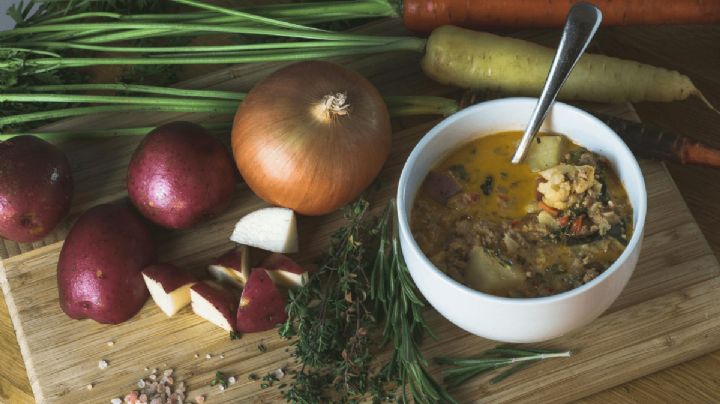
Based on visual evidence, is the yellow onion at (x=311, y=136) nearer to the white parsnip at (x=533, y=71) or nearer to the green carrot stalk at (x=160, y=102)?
the green carrot stalk at (x=160, y=102)

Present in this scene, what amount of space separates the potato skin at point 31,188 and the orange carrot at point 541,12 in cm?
105

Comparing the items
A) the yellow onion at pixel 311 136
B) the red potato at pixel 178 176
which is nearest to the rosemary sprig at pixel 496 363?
the yellow onion at pixel 311 136

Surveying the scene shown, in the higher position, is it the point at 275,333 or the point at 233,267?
the point at 233,267

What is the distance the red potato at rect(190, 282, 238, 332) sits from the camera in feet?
7.08

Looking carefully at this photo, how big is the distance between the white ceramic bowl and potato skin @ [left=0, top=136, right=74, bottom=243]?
93 cm

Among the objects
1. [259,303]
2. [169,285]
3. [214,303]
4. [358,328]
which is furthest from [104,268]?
[358,328]

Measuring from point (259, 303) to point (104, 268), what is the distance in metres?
0.39

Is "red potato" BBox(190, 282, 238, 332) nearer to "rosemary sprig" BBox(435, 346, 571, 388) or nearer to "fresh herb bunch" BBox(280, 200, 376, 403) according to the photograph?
"fresh herb bunch" BBox(280, 200, 376, 403)

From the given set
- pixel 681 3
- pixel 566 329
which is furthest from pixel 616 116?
pixel 566 329

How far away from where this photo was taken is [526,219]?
78.5 inches

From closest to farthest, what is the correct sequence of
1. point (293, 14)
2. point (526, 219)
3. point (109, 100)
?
point (526, 219)
point (109, 100)
point (293, 14)

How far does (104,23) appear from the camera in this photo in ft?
8.29

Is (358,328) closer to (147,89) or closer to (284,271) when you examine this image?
(284,271)

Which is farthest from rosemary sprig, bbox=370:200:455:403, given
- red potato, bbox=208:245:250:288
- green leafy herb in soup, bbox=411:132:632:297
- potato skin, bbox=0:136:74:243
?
potato skin, bbox=0:136:74:243
